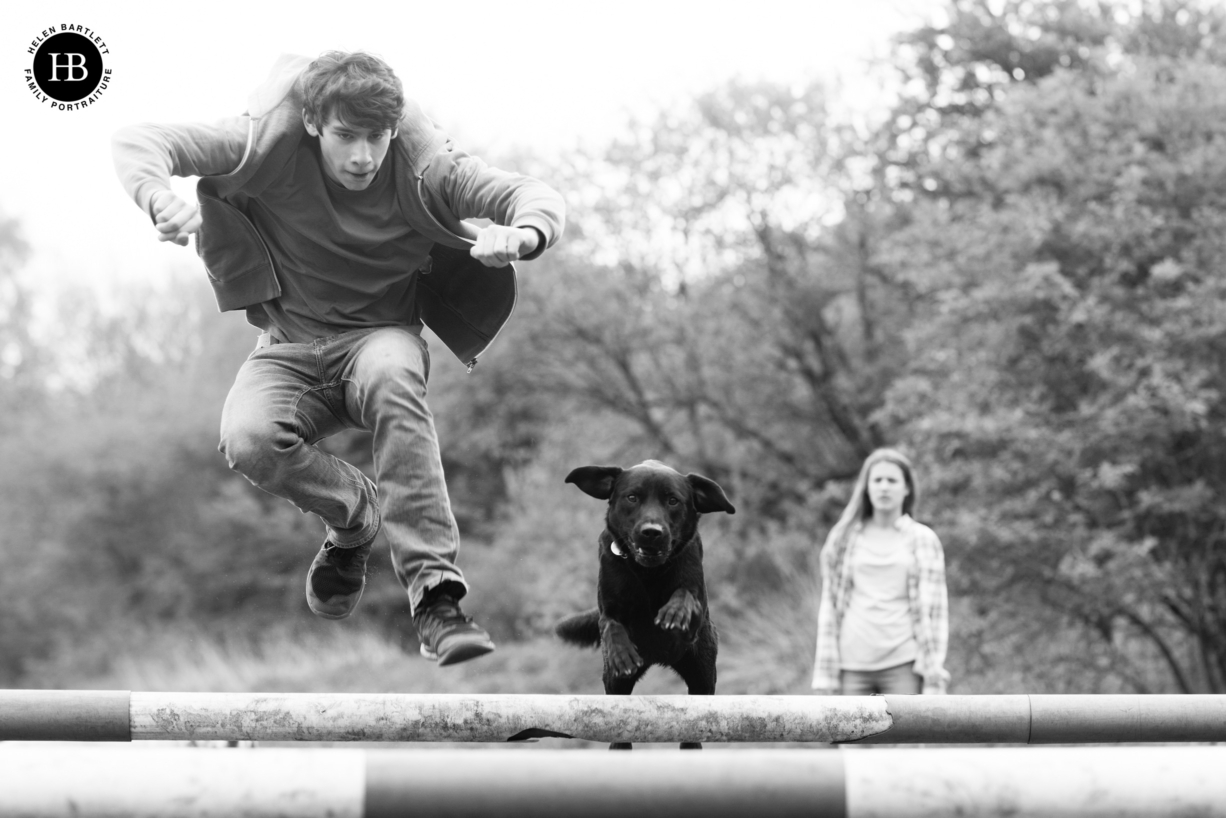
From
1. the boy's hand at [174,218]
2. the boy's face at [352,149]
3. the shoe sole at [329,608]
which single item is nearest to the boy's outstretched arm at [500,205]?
the boy's face at [352,149]

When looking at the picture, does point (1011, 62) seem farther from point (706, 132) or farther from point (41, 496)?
point (41, 496)

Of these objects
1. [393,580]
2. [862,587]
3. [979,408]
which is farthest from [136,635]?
[862,587]

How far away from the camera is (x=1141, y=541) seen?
10664 millimetres

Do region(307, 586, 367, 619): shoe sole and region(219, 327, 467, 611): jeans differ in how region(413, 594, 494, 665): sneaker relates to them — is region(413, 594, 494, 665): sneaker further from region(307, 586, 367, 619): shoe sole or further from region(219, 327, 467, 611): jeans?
region(307, 586, 367, 619): shoe sole

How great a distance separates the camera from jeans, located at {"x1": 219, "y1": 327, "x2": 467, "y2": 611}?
348 centimetres

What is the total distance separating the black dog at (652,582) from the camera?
361cm

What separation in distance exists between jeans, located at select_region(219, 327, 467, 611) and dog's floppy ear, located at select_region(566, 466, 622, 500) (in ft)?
1.69

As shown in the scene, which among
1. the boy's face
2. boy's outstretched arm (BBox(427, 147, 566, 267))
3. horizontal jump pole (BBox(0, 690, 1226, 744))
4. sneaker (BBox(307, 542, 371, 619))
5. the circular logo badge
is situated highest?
the circular logo badge

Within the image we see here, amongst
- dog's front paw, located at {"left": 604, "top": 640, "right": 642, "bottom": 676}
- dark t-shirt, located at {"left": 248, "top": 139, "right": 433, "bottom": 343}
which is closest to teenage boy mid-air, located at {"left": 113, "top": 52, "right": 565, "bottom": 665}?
dark t-shirt, located at {"left": 248, "top": 139, "right": 433, "bottom": 343}

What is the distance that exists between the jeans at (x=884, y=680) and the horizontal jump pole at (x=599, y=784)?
5.00 m

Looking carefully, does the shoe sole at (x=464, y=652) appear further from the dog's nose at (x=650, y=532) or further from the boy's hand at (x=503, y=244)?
the boy's hand at (x=503, y=244)

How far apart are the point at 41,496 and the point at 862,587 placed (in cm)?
2290

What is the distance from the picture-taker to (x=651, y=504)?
373 centimetres

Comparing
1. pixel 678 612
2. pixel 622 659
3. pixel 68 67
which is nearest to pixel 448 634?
pixel 622 659
